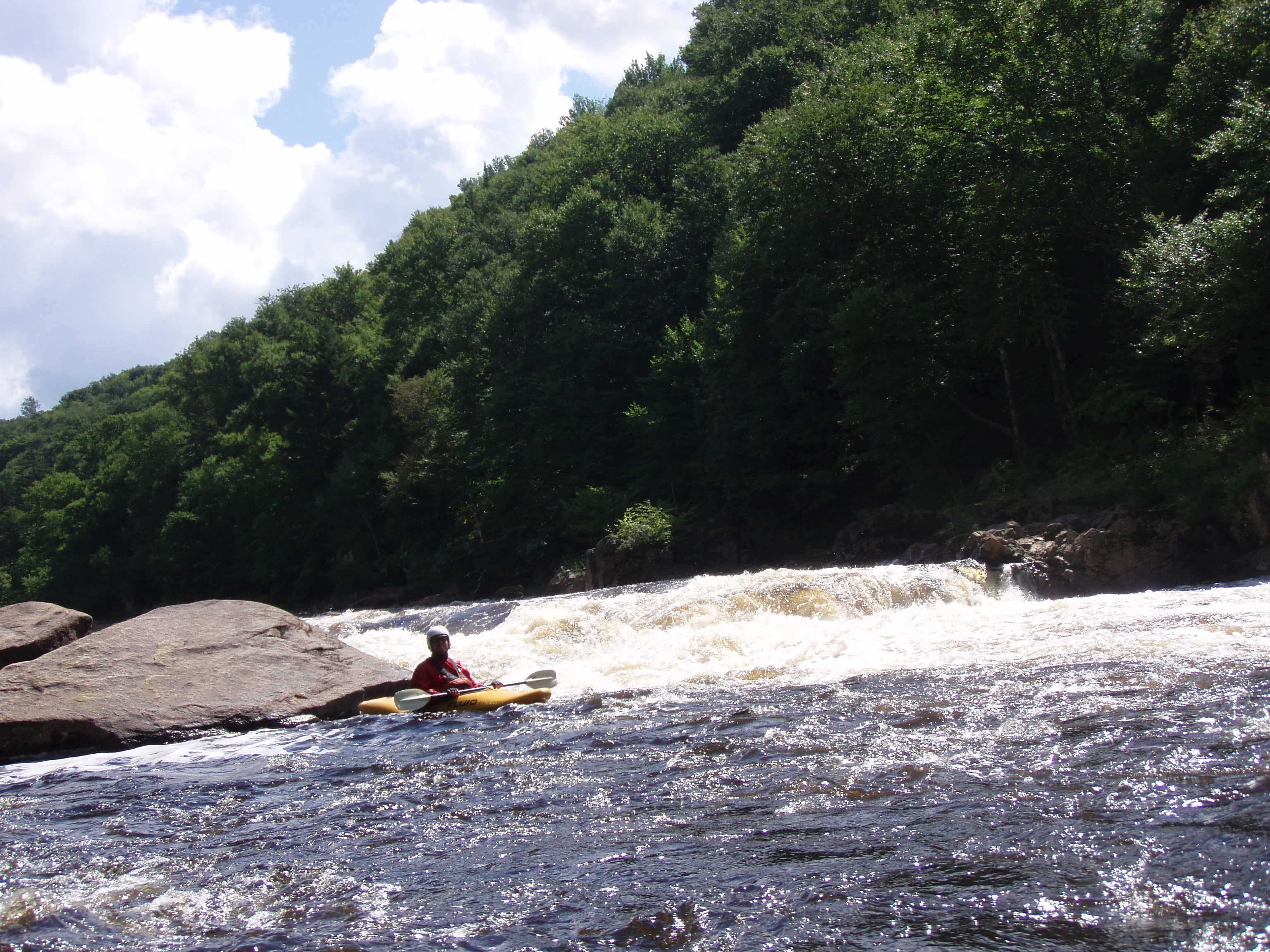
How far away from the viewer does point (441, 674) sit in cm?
952

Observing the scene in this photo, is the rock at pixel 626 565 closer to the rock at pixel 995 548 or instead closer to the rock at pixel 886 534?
the rock at pixel 886 534

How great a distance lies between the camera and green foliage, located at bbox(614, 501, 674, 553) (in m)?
24.1

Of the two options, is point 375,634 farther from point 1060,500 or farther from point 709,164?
point 709,164

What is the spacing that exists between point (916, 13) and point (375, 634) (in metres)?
25.8

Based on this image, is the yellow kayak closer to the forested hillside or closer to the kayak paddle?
the kayak paddle

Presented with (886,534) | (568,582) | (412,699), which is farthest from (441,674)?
(568,582)

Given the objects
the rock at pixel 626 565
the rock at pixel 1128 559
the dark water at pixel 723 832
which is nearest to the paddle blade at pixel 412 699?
the dark water at pixel 723 832

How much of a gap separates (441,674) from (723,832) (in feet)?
16.9

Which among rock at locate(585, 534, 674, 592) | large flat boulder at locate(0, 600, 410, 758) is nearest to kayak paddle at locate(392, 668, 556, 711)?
large flat boulder at locate(0, 600, 410, 758)

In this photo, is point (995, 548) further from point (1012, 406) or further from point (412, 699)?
point (412, 699)

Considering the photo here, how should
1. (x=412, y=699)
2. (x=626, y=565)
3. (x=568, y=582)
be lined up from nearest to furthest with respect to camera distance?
(x=412, y=699)
(x=626, y=565)
(x=568, y=582)

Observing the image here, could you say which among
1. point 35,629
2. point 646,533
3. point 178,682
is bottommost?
point 178,682

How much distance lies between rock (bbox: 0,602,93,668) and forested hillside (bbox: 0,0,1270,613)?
1468cm

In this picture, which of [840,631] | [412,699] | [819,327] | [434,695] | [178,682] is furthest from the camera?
[819,327]
